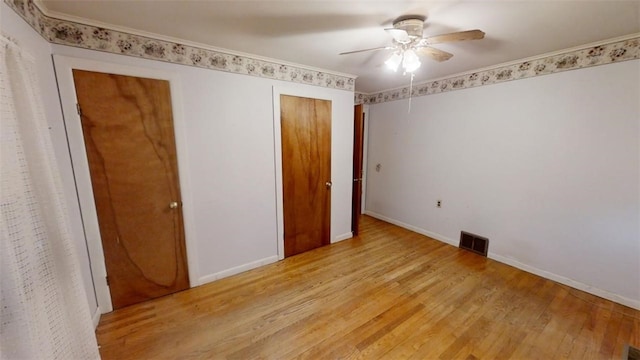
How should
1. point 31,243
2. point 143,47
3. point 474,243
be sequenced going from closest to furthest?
point 31,243 → point 143,47 → point 474,243

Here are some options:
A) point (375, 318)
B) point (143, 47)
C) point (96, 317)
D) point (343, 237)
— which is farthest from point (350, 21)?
point (96, 317)

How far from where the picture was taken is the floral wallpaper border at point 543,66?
6.45ft

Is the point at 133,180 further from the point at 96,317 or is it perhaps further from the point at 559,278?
the point at 559,278

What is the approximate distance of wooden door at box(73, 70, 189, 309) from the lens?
5.87 feet

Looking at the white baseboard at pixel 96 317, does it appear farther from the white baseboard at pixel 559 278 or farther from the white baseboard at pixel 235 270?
the white baseboard at pixel 559 278

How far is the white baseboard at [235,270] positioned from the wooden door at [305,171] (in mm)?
229

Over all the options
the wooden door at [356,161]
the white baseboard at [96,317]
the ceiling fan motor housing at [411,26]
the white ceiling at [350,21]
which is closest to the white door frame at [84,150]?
the white baseboard at [96,317]

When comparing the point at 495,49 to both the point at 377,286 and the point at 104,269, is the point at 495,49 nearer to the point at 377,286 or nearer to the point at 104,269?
the point at 377,286

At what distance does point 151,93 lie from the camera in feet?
6.34

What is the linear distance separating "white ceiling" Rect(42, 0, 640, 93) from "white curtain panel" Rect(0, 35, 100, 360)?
30.0 inches

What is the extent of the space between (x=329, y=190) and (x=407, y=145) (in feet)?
5.00

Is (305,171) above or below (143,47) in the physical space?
below

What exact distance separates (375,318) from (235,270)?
1.50m

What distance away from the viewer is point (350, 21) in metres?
1.65
